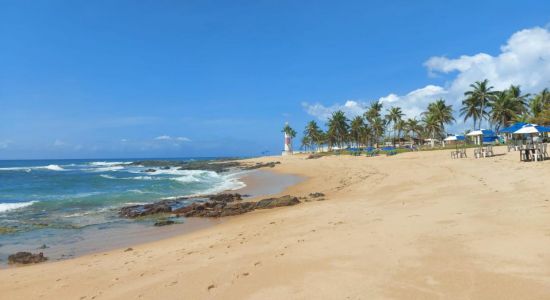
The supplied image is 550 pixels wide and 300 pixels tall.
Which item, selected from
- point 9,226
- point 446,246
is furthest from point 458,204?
point 9,226

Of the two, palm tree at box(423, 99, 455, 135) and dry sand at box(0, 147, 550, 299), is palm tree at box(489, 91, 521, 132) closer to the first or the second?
palm tree at box(423, 99, 455, 135)

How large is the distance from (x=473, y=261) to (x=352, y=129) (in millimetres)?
86184

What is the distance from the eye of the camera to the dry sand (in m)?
4.79

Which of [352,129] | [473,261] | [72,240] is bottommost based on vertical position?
[72,240]

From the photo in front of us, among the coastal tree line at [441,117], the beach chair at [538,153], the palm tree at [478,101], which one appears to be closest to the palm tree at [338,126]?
the coastal tree line at [441,117]

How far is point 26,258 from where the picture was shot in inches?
378

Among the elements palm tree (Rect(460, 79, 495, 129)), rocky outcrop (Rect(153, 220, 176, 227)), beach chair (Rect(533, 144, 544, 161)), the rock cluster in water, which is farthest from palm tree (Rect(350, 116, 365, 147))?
rocky outcrop (Rect(153, 220, 176, 227))

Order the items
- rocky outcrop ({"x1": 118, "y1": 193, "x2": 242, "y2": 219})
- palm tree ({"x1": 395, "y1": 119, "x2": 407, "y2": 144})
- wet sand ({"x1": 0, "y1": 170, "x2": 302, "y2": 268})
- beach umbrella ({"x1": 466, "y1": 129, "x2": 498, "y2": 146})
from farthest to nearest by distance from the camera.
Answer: palm tree ({"x1": 395, "y1": 119, "x2": 407, "y2": 144})
beach umbrella ({"x1": 466, "y1": 129, "x2": 498, "y2": 146})
rocky outcrop ({"x1": 118, "y1": 193, "x2": 242, "y2": 219})
wet sand ({"x1": 0, "y1": 170, "x2": 302, "y2": 268})

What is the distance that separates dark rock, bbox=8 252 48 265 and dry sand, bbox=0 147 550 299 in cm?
69

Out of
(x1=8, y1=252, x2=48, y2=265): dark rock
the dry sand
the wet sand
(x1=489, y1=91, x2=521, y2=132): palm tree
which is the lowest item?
the wet sand

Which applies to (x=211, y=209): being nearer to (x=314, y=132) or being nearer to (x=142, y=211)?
(x=142, y=211)

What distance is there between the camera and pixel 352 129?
8969cm

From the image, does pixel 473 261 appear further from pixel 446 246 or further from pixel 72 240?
pixel 72 240

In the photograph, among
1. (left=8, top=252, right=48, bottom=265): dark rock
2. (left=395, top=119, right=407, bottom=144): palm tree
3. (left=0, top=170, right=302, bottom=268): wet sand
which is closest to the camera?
(left=8, top=252, right=48, bottom=265): dark rock
